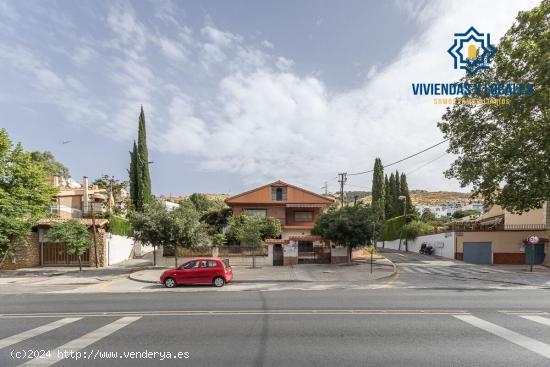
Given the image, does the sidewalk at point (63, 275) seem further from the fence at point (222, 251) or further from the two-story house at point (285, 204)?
the two-story house at point (285, 204)

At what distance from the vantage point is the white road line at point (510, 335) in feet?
23.0

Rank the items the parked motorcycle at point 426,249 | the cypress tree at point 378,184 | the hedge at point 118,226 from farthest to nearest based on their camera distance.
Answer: the cypress tree at point 378,184, the parked motorcycle at point 426,249, the hedge at point 118,226

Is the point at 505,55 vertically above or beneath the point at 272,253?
above

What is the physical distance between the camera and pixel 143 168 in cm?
3978

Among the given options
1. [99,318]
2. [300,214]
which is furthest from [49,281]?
[300,214]

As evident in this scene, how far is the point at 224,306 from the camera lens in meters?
11.9

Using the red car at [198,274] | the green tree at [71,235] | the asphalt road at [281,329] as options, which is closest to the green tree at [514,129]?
the asphalt road at [281,329]

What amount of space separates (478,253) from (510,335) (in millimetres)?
27381

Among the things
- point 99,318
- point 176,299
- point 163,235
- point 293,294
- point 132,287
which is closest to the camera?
point 99,318

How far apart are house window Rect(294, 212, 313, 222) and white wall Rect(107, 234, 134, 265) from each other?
1833 cm

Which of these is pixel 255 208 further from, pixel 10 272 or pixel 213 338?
pixel 213 338

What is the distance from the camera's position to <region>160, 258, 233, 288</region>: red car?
17438mm

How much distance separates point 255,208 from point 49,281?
21759mm

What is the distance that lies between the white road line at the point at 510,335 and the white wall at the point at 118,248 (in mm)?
27170
